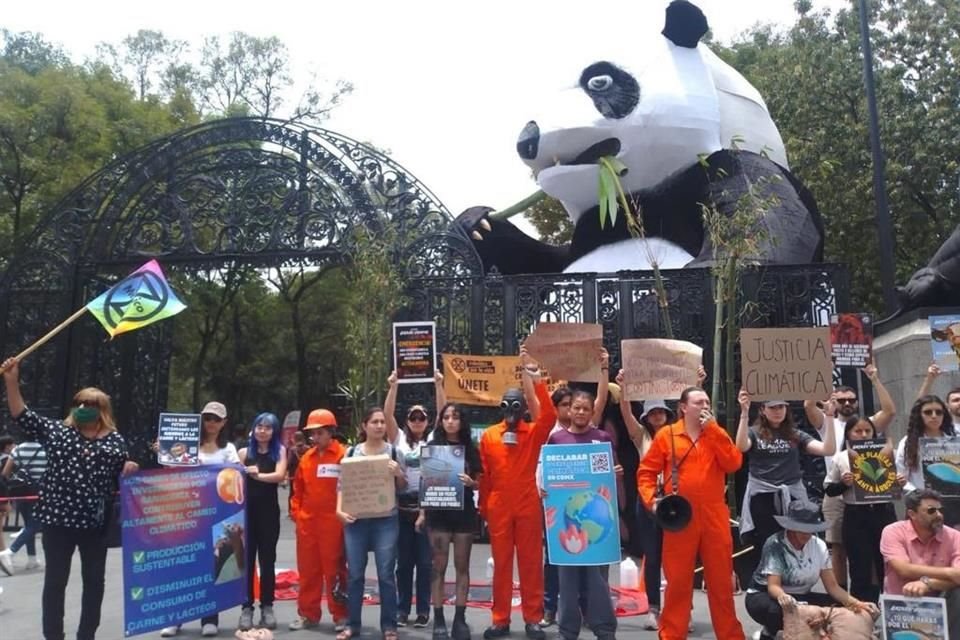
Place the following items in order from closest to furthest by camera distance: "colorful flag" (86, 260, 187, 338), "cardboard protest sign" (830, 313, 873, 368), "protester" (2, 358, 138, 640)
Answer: "protester" (2, 358, 138, 640) < "colorful flag" (86, 260, 187, 338) < "cardboard protest sign" (830, 313, 873, 368)

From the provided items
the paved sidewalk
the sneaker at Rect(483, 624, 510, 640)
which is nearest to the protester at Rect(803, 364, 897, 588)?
the paved sidewalk

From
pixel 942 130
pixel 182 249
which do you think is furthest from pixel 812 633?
pixel 942 130

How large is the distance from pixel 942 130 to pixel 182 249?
1470 centimetres

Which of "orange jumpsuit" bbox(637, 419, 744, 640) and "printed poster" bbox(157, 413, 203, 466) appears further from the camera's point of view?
"printed poster" bbox(157, 413, 203, 466)

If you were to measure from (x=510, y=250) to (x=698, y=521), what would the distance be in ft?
27.6

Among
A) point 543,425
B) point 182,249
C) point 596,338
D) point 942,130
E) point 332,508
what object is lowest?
point 332,508

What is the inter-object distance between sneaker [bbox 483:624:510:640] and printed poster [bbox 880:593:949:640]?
222 cm

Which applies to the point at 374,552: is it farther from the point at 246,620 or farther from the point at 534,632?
the point at 534,632

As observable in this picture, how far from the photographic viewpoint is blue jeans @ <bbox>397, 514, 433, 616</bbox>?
613 cm

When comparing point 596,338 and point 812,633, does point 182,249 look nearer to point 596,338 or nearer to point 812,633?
point 596,338

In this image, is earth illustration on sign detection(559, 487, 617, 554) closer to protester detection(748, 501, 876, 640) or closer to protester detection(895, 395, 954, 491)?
protester detection(748, 501, 876, 640)

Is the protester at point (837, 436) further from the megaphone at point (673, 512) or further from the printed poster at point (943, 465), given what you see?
the megaphone at point (673, 512)

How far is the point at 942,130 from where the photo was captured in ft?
58.6

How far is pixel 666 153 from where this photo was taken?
11055 millimetres
